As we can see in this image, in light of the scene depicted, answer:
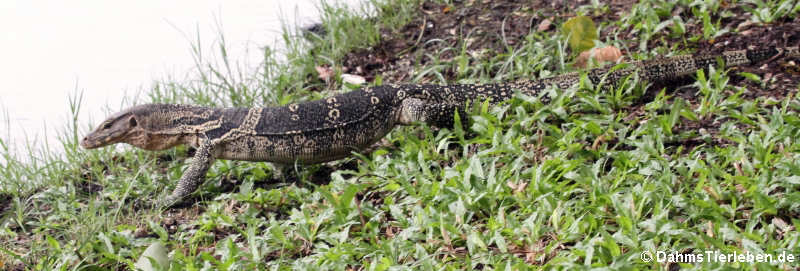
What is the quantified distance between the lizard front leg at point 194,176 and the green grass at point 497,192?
0.11 m

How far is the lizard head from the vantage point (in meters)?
5.66

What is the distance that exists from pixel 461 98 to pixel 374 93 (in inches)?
26.9

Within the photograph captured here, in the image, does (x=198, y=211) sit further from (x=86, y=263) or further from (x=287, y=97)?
(x=287, y=97)

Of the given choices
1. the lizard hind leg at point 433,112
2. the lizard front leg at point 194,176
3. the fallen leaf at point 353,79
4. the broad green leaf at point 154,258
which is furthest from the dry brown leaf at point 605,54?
the broad green leaf at point 154,258

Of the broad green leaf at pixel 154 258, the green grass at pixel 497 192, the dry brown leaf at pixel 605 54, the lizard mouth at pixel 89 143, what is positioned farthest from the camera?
the dry brown leaf at pixel 605 54

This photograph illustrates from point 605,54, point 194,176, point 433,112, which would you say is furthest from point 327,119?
point 605,54

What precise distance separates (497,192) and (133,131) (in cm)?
308

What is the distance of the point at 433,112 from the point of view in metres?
5.46

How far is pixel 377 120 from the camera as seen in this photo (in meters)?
5.57

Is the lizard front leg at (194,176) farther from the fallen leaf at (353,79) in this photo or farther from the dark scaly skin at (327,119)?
the fallen leaf at (353,79)

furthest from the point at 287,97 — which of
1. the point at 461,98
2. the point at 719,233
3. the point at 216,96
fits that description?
the point at 719,233

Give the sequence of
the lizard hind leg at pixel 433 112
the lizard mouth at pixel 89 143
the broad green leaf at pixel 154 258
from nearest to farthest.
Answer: the broad green leaf at pixel 154 258
the lizard hind leg at pixel 433 112
the lizard mouth at pixel 89 143

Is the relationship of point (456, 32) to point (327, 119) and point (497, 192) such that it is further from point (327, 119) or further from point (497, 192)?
point (497, 192)

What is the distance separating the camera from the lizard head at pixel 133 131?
5664 millimetres
